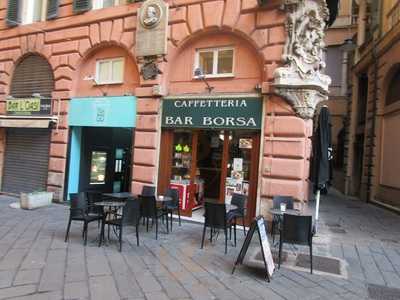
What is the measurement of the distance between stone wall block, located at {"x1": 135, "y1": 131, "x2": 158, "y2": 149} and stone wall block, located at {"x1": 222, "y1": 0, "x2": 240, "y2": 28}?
319 cm

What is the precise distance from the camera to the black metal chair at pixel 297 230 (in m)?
6.05

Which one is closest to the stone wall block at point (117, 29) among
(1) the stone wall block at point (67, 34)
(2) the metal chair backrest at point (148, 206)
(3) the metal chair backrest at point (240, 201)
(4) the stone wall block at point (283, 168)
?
(1) the stone wall block at point (67, 34)

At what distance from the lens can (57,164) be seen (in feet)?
38.7

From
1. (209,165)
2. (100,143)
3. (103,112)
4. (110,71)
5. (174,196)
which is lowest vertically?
(174,196)

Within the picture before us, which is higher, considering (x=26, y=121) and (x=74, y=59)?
(x=74, y=59)

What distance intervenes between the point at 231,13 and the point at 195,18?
3.15 ft

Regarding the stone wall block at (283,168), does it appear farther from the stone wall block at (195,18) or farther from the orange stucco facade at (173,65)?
the stone wall block at (195,18)

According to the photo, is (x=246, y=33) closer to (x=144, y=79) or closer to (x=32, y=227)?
(x=144, y=79)

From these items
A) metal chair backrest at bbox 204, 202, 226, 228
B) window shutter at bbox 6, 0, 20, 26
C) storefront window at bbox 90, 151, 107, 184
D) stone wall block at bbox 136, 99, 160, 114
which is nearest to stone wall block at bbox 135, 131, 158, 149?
stone wall block at bbox 136, 99, 160, 114

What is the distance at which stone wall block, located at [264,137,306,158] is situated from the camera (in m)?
8.40

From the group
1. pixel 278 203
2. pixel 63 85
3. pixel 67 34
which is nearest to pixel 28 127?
pixel 63 85

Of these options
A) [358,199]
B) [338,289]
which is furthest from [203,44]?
[358,199]

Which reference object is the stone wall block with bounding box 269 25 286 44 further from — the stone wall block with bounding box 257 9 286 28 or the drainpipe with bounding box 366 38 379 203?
the drainpipe with bounding box 366 38 379 203

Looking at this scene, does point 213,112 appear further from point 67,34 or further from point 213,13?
point 67,34
